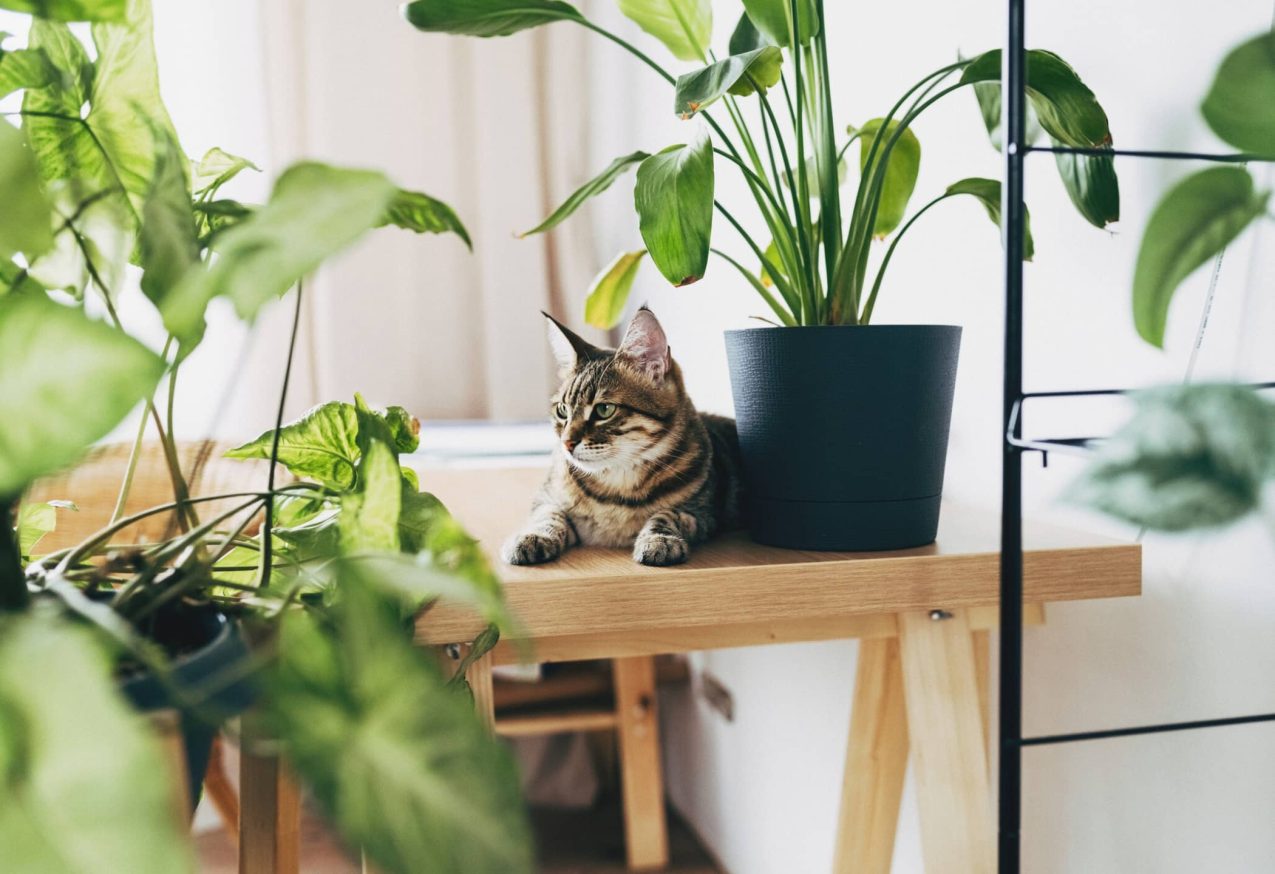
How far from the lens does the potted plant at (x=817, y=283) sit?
0.67 meters

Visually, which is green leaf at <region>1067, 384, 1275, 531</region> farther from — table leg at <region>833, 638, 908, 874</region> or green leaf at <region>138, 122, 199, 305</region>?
A: table leg at <region>833, 638, 908, 874</region>

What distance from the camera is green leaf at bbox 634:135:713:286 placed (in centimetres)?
66

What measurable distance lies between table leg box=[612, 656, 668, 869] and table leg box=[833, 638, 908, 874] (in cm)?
90

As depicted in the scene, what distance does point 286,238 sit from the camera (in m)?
0.29

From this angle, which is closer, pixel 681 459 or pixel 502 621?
pixel 502 621

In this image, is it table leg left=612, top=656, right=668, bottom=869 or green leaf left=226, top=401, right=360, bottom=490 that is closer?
green leaf left=226, top=401, right=360, bottom=490

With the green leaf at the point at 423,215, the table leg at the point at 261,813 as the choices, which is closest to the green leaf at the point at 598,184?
the green leaf at the point at 423,215

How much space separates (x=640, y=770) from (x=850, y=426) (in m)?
1.34

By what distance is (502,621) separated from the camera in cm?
29

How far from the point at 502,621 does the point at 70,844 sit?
0.12 m

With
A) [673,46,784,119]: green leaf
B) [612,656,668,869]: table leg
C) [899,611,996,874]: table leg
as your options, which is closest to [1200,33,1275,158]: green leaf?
[673,46,784,119]: green leaf

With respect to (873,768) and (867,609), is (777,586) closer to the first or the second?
(867,609)

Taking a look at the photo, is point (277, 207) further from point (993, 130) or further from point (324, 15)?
point (324, 15)

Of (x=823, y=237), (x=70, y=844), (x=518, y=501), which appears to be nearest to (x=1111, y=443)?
(x=70, y=844)
